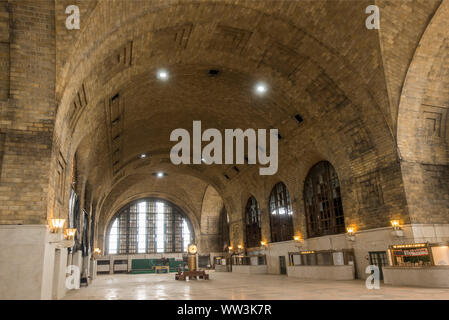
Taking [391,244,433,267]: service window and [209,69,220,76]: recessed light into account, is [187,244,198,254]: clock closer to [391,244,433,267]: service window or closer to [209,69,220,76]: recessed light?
[209,69,220,76]: recessed light

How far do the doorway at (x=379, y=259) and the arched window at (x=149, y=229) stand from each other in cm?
2749

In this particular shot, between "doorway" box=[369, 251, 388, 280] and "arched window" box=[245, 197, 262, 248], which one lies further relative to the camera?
"arched window" box=[245, 197, 262, 248]

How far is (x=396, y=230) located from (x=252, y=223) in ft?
46.6

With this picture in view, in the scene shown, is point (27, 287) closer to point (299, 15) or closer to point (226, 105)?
point (299, 15)

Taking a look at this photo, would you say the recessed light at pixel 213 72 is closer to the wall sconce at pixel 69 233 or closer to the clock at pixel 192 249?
the wall sconce at pixel 69 233

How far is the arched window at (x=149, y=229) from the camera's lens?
38031 millimetres

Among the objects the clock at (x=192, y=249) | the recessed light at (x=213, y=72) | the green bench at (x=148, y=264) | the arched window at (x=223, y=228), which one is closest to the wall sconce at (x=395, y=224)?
the recessed light at (x=213, y=72)

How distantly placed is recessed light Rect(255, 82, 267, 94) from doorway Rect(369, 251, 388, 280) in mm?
8316

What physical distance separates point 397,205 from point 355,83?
16.0 feet

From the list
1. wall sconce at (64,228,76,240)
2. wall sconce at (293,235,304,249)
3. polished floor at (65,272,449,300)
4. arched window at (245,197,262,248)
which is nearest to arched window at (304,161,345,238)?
wall sconce at (293,235,304,249)

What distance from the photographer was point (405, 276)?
11.5 metres

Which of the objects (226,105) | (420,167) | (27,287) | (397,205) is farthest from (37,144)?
(420,167)

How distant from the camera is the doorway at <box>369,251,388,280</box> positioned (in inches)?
537
